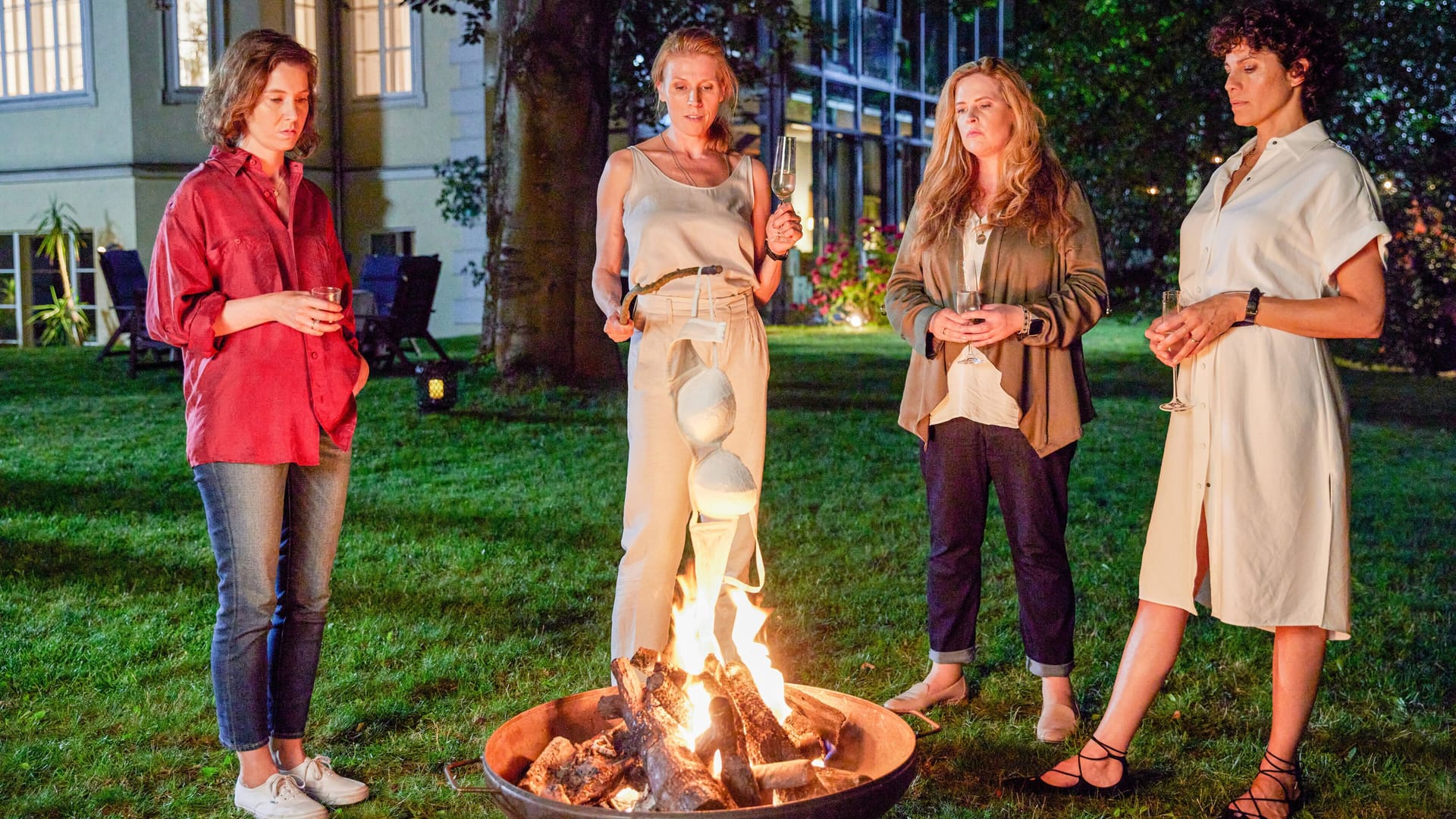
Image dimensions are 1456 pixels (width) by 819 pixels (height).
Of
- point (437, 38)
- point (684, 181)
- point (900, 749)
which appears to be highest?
point (437, 38)

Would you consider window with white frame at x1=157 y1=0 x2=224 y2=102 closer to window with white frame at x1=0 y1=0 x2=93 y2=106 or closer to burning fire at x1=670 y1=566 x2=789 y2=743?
window with white frame at x1=0 y1=0 x2=93 y2=106

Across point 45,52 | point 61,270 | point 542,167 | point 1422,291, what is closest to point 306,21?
point 45,52

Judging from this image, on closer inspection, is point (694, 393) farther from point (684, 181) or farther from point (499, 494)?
point (499, 494)

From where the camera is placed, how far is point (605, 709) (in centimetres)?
316

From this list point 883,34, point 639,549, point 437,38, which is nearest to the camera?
point 639,549

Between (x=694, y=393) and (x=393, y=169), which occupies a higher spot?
(x=393, y=169)

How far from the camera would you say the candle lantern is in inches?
422

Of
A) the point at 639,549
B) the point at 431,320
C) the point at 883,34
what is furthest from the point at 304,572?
the point at 883,34

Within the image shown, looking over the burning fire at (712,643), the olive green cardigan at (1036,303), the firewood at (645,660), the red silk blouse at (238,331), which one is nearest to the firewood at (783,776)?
the burning fire at (712,643)

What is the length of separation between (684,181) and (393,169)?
17190 millimetres

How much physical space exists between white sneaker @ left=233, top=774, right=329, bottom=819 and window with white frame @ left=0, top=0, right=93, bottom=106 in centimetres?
1739

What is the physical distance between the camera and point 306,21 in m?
19.4

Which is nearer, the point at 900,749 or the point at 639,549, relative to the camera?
the point at 900,749

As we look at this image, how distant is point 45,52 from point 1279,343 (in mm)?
19471
